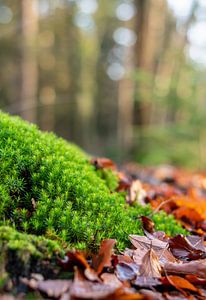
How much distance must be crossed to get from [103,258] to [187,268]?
1.55 ft

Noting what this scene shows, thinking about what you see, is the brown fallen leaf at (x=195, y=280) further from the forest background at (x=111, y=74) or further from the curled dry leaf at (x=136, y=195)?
→ the forest background at (x=111, y=74)

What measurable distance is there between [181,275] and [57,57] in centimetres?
2573

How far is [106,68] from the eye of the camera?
30016 millimetres

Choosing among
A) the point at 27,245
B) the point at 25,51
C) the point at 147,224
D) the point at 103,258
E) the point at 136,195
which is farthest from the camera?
the point at 25,51

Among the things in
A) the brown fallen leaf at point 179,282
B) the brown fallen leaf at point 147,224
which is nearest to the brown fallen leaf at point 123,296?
the brown fallen leaf at point 179,282

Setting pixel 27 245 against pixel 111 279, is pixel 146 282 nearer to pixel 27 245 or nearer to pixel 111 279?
pixel 111 279

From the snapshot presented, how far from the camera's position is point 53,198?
205 centimetres

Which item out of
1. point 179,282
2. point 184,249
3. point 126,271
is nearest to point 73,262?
point 126,271

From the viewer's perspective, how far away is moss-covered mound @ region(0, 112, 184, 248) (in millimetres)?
1871

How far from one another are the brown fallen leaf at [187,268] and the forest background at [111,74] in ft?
19.4

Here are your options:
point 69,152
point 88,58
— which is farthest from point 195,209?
point 88,58

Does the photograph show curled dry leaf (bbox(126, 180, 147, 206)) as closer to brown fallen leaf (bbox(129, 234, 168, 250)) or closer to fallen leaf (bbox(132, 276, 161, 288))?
brown fallen leaf (bbox(129, 234, 168, 250))

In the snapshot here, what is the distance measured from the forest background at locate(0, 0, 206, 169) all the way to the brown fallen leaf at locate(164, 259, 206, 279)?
19.4ft

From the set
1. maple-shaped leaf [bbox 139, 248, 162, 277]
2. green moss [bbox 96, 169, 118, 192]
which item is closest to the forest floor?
maple-shaped leaf [bbox 139, 248, 162, 277]
